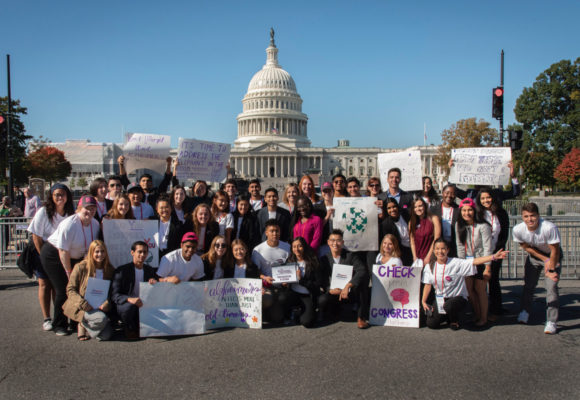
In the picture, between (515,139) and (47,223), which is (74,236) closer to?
(47,223)

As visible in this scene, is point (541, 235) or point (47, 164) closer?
point (541, 235)

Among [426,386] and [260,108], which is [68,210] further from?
[260,108]

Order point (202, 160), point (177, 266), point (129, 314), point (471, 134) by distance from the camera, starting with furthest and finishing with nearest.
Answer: point (471, 134)
point (202, 160)
point (177, 266)
point (129, 314)

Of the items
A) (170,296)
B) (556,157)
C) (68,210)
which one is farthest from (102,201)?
(556,157)

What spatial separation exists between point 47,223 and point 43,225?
54 mm

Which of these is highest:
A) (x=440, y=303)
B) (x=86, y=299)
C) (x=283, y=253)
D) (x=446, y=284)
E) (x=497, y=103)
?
(x=497, y=103)

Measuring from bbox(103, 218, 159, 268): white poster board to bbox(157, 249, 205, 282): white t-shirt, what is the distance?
1.55 ft

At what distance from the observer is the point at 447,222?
6.96m

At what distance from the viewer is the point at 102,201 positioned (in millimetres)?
7207

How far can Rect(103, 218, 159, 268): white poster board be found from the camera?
6.30 m

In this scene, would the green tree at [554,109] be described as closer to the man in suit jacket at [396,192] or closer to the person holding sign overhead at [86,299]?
the man in suit jacket at [396,192]

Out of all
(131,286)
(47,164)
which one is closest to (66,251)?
(131,286)

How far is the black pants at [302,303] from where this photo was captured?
622 centimetres

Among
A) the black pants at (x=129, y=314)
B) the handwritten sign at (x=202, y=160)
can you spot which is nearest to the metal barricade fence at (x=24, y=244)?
the handwritten sign at (x=202, y=160)
